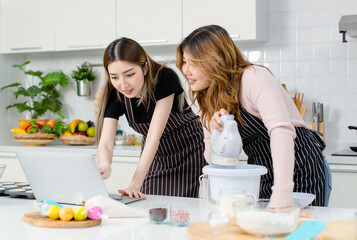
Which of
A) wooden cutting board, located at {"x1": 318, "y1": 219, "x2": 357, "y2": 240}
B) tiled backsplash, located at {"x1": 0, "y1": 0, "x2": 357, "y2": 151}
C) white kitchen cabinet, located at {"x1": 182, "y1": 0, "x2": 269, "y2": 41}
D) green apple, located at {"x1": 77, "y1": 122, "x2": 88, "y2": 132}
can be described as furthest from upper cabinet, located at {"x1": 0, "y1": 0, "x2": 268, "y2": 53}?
wooden cutting board, located at {"x1": 318, "y1": 219, "x2": 357, "y2": 240}

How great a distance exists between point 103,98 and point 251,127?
28.1 inches

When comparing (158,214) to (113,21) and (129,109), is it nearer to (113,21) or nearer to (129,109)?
(129,109)

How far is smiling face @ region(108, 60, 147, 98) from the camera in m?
1.89

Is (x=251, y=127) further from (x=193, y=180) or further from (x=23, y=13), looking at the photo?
(x=23, y=13)

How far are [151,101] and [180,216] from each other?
3.13 feet

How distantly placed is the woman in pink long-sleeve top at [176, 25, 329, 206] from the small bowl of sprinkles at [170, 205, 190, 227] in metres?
0.26

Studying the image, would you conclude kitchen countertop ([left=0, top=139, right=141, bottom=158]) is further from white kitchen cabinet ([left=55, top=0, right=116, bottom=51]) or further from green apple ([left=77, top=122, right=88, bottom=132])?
white kitchen cabinet ([left=55, top=0, right=116, bottom=51])

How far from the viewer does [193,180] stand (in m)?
2.35

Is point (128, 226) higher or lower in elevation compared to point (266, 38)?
lower

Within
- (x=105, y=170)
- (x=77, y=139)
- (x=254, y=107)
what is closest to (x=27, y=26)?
(x=77, y=139)

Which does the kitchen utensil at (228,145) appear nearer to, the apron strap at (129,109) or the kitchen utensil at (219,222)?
the kitchen utensil at (219,222)

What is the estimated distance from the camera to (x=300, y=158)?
1.70 meters

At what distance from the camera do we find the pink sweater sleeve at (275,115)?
1359mm

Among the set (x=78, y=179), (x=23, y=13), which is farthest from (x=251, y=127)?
(x=23, y=13)
